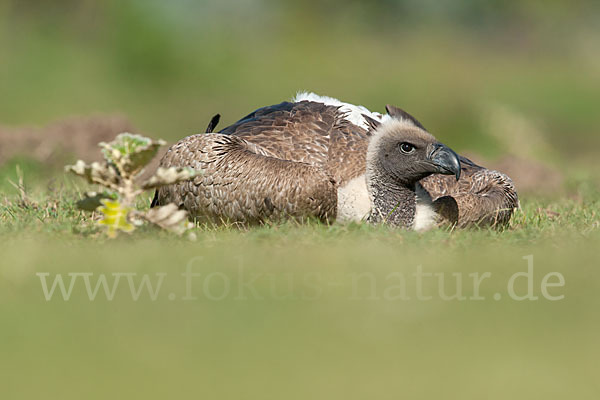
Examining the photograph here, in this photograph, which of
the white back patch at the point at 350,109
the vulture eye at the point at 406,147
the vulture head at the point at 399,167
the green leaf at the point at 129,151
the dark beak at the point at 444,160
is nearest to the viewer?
the green leaf at the point at 129,151

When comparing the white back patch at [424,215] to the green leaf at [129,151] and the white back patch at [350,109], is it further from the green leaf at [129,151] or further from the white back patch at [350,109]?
the green leaf at [129,151]

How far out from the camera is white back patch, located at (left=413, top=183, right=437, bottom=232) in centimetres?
616

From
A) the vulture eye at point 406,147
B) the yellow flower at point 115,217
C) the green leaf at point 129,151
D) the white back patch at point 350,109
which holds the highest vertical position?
the white back patch at point 350,109

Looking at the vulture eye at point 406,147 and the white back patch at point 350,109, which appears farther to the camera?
the white back patch at point 350,109

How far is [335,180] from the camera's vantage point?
6.24m

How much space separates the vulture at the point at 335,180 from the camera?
5.97 meters

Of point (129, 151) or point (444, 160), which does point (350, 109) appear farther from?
point (129, 151)

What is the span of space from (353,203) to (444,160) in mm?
720

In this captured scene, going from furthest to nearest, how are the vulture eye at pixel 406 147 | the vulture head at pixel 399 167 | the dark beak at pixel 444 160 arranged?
the vulture eye at pixel 406 147, the vulture head at pixel 399 167, the dark beak at pixel 444 160

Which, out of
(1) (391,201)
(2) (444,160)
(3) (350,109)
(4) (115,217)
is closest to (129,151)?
(4) (115,217)

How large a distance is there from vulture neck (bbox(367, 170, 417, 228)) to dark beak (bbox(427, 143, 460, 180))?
360 millimetres

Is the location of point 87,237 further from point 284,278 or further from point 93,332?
point 93,332

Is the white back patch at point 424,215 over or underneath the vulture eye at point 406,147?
underneath

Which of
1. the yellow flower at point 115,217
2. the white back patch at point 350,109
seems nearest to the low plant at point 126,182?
the yellow flower at point 115,217
